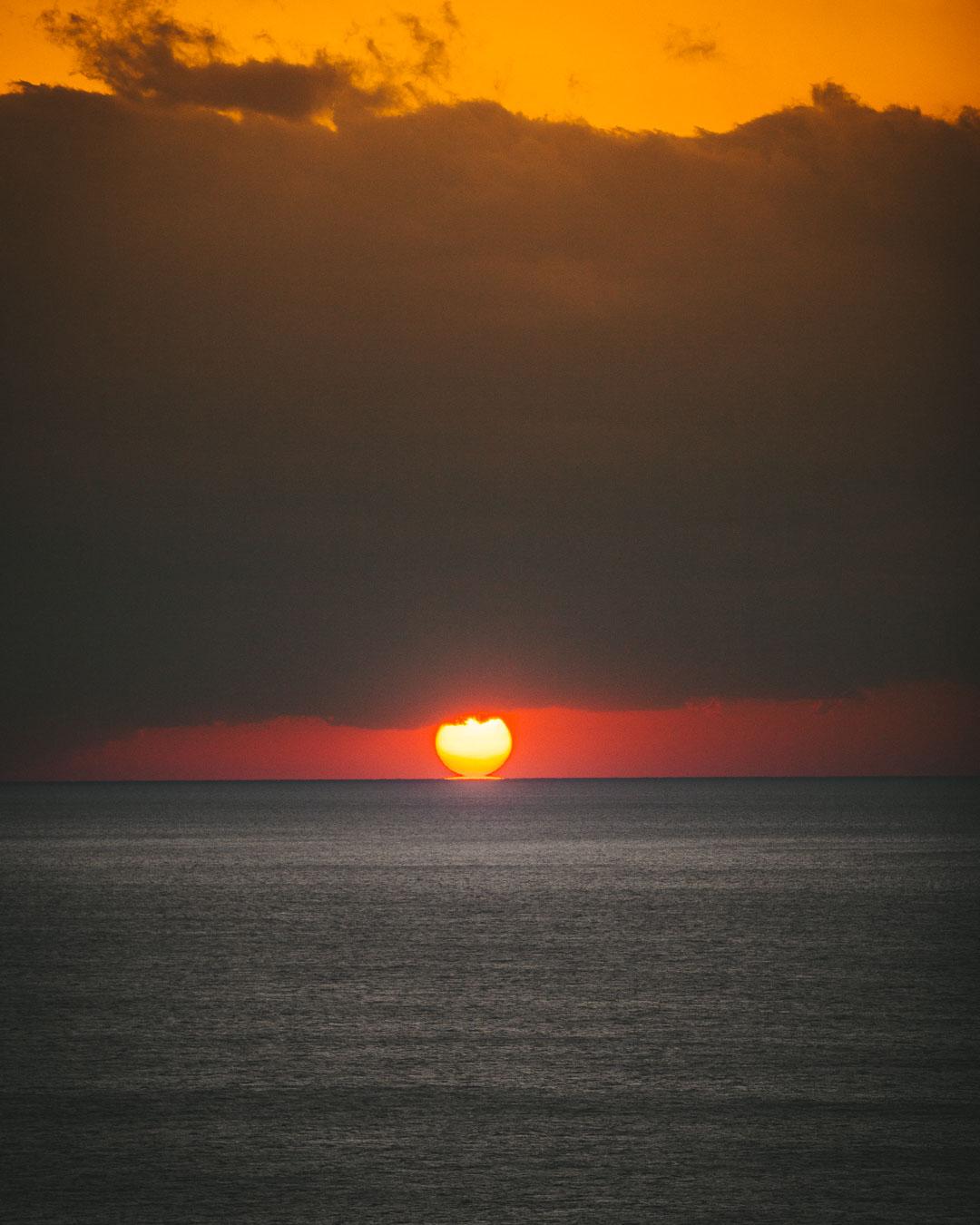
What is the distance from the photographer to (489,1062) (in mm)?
29734

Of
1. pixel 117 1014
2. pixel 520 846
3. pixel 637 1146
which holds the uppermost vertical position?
pixel 520 846

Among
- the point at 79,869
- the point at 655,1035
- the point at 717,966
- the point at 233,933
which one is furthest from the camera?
the point at 79,869

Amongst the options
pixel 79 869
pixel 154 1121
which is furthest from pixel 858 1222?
pixel 79 869

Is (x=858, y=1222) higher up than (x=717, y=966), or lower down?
lower down

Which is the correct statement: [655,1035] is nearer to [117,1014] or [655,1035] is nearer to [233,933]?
[117,1014]

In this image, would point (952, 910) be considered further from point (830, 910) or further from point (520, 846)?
point (520, 846)

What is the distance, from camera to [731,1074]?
28.7 m

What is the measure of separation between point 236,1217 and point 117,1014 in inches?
745

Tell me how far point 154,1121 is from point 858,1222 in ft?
39.3

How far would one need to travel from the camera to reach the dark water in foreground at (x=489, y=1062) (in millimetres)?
20438

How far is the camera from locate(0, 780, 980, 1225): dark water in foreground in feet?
67.1

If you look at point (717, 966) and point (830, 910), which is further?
point (830, 910)

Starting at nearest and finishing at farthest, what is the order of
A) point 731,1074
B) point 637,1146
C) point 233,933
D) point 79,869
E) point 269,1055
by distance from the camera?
point 637,1146
point 731,1074
point 269,1055
point 233,933
point 79,869

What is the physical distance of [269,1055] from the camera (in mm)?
30766
